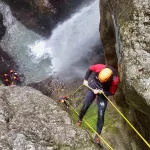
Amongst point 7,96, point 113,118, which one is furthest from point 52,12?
point 7,96

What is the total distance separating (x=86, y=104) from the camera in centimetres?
1225

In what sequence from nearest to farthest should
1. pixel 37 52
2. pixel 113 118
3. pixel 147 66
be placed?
pixel 147 66 → pixel 113 118 → pixel 37 52

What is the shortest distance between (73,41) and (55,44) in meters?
1.48

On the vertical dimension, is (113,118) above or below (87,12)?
below

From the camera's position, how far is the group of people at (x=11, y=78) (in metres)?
23.3

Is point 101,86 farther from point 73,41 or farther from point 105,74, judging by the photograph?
point 73,41

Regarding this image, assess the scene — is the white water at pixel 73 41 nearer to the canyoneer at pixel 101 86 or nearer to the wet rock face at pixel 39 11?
the wet rock face at pixel 39 11

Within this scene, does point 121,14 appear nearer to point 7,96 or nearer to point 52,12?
point 7,96

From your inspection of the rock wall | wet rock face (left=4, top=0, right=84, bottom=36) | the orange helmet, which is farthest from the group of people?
the rock wall

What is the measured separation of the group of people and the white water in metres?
2.59

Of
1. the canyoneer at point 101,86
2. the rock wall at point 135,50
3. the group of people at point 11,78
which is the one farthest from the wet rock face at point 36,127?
the group of people at point 11,78

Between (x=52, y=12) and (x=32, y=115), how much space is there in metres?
17.1

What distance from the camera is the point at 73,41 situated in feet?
90.0

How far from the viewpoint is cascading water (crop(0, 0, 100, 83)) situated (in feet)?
81.4
